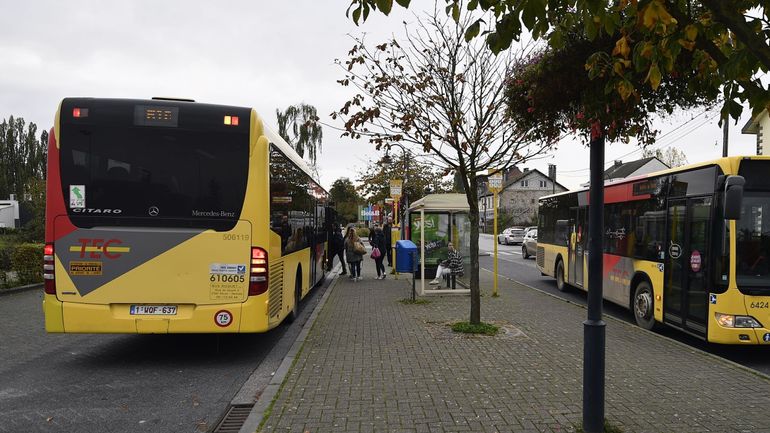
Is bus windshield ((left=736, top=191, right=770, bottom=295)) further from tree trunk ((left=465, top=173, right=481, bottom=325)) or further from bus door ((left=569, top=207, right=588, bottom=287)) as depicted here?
bus door ((left=569, top=207, right=588, bottom=287))

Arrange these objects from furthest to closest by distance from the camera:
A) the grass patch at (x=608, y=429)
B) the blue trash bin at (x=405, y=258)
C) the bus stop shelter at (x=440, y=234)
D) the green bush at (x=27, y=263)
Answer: the bus stop shelter at (x=440, y=234) < the green bush at (x=27, y=263) < the blue trash bin at (x=405, y=258) < the grass patch at (x=608, y=429)

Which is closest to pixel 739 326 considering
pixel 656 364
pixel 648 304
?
pixel 656 364

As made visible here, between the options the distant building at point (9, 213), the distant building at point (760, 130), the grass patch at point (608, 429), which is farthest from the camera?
the distant building at point (9, 213)

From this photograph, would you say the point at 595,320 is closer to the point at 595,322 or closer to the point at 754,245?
the point at 595,322

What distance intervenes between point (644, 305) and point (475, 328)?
10.1ft

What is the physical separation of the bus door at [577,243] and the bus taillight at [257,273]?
27.7ft

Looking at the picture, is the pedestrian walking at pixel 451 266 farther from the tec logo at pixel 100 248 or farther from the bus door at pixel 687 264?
the tec logo at pixel 100 248

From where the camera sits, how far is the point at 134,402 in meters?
5.11

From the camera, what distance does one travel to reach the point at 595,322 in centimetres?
406

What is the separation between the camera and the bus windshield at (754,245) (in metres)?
6.74

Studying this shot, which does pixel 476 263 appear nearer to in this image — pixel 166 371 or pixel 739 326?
pixel 739 326

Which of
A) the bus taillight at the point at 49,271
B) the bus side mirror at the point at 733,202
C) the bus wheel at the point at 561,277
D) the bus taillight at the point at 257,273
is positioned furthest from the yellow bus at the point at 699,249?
the bus taillight at the point at 49,271

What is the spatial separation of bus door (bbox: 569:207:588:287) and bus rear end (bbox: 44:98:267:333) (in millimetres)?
8607

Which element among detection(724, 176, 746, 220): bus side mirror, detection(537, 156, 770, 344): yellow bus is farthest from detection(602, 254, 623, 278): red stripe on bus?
detection(724, 176, 746, 220): bus side mirror
